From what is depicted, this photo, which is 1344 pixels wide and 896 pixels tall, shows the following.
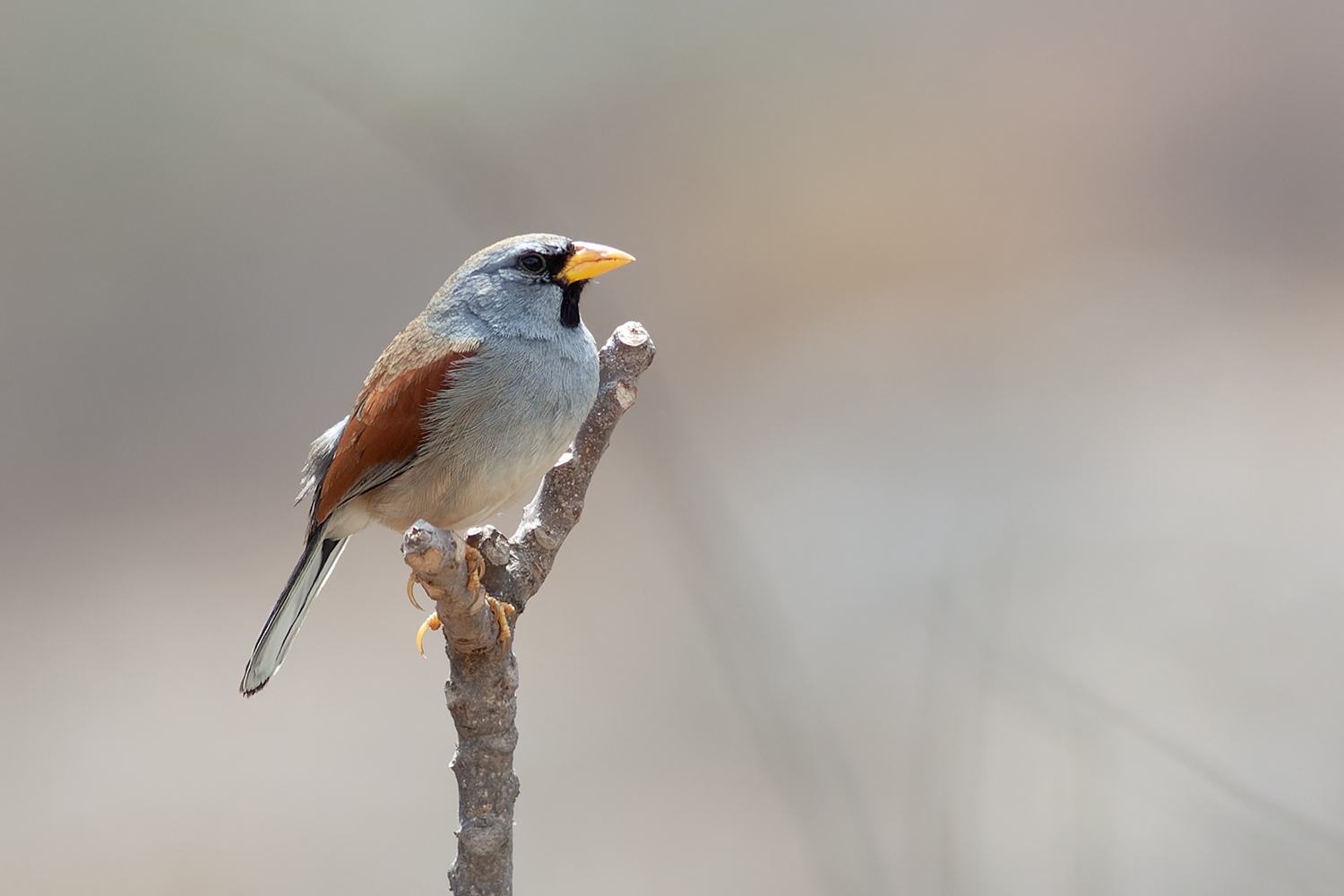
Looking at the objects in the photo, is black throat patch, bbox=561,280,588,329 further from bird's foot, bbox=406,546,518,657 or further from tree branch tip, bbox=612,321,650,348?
bird's foot, bbox=406,546,518,657

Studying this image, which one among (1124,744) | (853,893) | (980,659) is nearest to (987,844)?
(1124,744)

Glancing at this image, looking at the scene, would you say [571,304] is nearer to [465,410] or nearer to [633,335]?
[633,335]

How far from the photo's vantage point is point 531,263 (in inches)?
87.7

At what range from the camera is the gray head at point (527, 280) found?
219 centimetres

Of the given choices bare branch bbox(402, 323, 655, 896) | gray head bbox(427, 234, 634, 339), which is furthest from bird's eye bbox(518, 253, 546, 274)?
bare branch bbox(402, 323, 655, 896)

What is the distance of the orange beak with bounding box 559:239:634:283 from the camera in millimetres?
2213

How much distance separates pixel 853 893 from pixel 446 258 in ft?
12.6

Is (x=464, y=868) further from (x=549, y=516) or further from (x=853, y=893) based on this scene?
(x=853, y=893)

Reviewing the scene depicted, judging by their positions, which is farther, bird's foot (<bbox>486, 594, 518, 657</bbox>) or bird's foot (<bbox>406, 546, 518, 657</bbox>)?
bird's foot (<bbox>486, 594, 518, 657</bbox>)

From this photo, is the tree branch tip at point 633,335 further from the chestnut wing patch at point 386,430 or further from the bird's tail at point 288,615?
the bird's tail at point 288,615

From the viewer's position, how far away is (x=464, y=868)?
1.73 m

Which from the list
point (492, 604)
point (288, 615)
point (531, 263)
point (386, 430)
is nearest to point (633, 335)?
point (531, 263)

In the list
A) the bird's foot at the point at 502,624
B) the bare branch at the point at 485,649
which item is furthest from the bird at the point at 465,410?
the bird's foot at the point at 502,624

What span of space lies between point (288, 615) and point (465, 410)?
0.53 metres
